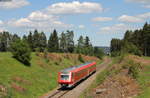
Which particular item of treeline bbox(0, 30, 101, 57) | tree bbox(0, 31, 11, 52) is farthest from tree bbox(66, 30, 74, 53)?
tree bbox(0, 31, 11, 52)

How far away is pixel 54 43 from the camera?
12256 centimetres

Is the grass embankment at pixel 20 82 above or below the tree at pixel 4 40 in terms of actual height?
below

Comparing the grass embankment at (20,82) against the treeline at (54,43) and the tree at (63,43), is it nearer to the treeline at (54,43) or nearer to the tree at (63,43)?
the treeline at (54,43)

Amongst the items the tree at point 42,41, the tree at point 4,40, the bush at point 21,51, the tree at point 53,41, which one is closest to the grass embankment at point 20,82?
the bush at point 21,51

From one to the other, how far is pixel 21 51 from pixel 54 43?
73209 mm

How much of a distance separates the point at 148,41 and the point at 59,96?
234ft

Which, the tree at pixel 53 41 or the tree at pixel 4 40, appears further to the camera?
the tree at pixel 4 40

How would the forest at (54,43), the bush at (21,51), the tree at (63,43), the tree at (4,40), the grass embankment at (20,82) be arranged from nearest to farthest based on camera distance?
1. the grass embankment at (20,82)
2. the bush at (21,51)
3. the forest at (54,43)
4. the tree at (63,43)
5. the tree at (4,40)

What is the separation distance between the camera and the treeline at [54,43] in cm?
11812

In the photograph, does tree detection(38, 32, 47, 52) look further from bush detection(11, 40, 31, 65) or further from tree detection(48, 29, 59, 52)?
bush detection(11, 40, 31, 65)

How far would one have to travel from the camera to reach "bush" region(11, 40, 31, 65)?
48969 mm

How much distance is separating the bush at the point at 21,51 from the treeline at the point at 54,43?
5455 cm

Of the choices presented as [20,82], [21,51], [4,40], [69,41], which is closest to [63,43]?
[69,41]

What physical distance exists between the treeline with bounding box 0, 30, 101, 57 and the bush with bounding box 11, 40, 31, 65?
179ft
